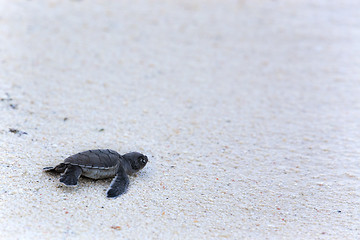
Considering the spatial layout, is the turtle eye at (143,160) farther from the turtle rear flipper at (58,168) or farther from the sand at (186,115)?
the turtle rear flipper at (58,168)

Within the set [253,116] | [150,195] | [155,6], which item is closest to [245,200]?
[150,195]

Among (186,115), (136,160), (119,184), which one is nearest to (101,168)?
(119,184)

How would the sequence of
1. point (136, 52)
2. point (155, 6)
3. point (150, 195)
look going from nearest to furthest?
point (150, 195), point (136, 52), point (155, 6)

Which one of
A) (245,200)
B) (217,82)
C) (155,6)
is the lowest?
(245,200)

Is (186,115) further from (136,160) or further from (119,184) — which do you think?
(119,184)

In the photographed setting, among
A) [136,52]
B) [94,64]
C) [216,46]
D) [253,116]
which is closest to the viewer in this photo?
[253,116]

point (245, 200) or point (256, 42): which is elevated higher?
point (256, 42)

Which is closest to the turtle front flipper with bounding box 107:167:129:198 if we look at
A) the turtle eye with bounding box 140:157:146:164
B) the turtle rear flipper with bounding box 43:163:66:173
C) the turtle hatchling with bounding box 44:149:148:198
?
the turtle hatchling with bounding box 44:149:148:198

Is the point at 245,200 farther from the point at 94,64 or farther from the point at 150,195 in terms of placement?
the point at 94,64
